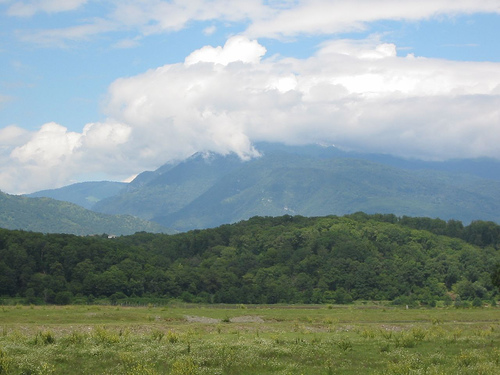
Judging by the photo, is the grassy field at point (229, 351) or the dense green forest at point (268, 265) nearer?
the grassy field at point (229, 351)

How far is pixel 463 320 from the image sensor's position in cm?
5884

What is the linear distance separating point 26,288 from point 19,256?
22.4 feet

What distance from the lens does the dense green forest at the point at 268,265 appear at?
92312mm

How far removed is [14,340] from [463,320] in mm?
43333

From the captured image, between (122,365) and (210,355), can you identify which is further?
(210,355)

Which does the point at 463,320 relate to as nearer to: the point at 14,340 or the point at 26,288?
the point at 14,340

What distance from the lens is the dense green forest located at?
9231 centimetres

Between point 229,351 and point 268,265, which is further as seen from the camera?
point 268,265

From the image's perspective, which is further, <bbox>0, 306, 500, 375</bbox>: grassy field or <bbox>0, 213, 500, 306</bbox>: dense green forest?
<bbox>0, 213, 500, 306</bbox>: dense green forest

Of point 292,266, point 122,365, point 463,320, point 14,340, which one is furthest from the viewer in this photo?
point 292,266

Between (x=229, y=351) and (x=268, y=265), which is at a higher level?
(x=229, y=351)

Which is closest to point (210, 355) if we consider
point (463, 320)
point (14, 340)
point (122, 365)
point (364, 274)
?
point (122, 365)

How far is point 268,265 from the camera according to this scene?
409 ft

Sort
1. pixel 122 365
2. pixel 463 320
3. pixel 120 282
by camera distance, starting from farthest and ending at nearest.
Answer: pixel 120 282 → pixel 463 320 → pixel 122 365
